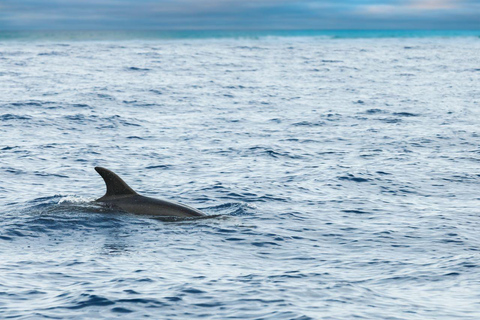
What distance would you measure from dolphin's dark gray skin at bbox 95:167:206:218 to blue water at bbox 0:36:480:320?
0.35 m

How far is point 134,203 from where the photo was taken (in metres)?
17.3

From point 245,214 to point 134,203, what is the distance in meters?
2.60

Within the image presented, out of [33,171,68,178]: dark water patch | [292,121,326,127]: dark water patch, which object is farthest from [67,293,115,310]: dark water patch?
[292,121,326,127]: dark water patch

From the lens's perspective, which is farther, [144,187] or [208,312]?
[144,187]

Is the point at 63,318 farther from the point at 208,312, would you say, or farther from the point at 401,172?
the point at 401,172

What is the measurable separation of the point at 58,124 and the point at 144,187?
1377cm

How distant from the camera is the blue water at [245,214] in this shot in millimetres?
12164

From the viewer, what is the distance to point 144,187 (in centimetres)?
2148

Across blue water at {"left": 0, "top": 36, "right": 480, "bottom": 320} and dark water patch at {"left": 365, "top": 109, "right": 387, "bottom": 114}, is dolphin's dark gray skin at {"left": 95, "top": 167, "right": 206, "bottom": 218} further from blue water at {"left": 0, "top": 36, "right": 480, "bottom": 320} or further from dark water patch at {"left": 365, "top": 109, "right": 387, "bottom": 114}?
dark water patch at {"left": 365, "top": 109, "right": 387, "bottom": 114}

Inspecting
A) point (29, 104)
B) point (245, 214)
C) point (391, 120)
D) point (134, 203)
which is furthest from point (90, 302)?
point (29, 104)

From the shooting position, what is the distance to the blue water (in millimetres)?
12164

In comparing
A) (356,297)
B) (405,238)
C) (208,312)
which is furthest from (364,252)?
(208,312)

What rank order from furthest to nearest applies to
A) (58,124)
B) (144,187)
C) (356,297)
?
(58,124)
(144,187)
(356,297)

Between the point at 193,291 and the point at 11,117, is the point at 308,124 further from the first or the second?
the point at 193,291
